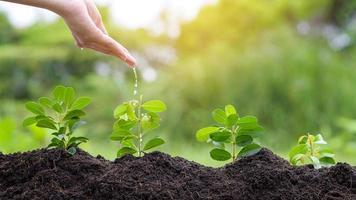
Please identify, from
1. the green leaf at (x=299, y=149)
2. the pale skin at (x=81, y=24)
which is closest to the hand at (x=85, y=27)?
A: the pale skin at (x=81, y=24)

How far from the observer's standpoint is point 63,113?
2.07 meters

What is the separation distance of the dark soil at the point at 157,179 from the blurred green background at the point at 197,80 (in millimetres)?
3322

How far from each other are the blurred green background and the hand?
329cm

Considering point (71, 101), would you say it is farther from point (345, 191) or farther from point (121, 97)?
point (121, 97)

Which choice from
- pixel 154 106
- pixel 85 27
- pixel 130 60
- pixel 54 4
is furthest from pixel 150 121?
pixel 54 4

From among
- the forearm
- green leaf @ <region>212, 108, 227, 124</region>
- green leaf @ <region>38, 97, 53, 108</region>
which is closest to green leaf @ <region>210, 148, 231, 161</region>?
green leaf @ <region>212, 108, 227, 124</region>

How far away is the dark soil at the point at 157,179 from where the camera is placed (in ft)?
5.74

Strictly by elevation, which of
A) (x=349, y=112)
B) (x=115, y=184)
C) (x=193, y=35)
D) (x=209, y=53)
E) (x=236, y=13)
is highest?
(x=236, y=13)

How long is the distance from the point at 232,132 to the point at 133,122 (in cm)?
32

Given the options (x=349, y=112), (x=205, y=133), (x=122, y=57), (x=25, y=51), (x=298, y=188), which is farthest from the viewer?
(x=25, y=51)

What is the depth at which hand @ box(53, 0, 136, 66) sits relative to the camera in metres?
1.82

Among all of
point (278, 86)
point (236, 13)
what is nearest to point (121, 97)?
point (278, 86)

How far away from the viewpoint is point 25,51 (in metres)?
10.2

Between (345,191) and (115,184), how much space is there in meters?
0.67
